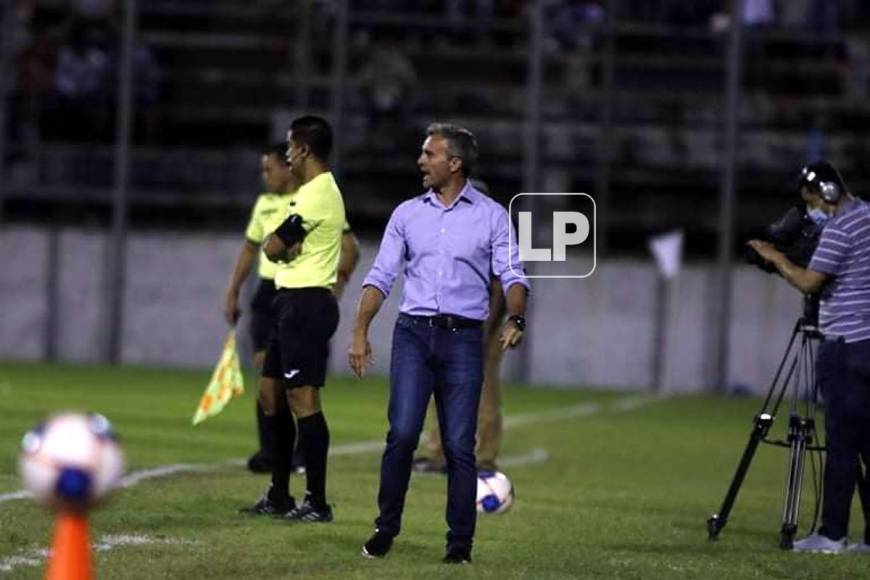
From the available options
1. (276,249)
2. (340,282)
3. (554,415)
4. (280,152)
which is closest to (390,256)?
(276,249)

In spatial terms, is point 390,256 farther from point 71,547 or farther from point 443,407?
→ point 71,547

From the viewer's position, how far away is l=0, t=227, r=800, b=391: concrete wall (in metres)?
28.5

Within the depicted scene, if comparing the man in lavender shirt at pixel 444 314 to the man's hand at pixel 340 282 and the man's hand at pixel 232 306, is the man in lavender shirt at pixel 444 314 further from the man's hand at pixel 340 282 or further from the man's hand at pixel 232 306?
the man's hand at pixel 232 306

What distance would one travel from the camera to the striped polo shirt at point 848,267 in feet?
39.1

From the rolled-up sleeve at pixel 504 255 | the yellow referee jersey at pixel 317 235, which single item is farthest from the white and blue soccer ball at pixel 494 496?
the rolled-up sleeve at pixel 504 255

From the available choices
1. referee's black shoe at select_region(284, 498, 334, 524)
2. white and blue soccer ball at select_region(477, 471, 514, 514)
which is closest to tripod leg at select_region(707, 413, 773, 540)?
white and blue soccer ball at select_region(477, 471, 514, 514)

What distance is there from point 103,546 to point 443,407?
1.73 m

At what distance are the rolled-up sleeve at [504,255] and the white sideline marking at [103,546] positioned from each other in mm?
1992

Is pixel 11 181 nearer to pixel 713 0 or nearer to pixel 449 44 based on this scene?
pixel 449 44

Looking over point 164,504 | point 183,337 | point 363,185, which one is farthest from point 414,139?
point 164,504

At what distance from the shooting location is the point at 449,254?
10664 millimetres

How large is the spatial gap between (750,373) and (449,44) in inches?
233

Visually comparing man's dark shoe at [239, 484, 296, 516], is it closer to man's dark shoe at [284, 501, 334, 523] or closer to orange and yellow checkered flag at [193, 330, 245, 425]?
man's dark shoe at [284, 501, 334, 523]

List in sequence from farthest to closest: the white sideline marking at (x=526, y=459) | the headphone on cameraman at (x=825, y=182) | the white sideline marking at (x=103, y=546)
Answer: the white sideline marking at (x=526, y=459), the headphone on cameraman at (x=825, y=182), the white sideline marking at (x=103, y=546)
